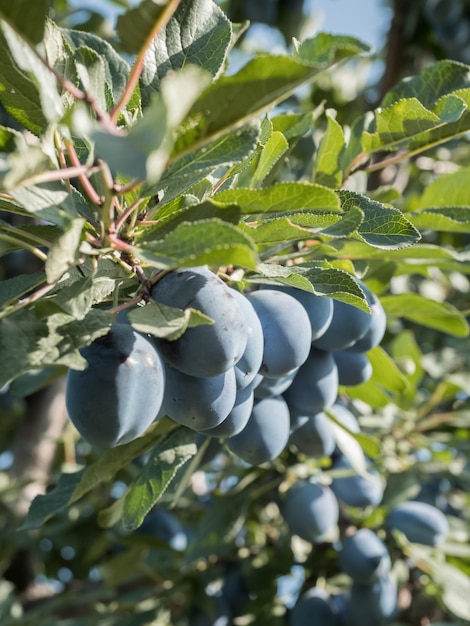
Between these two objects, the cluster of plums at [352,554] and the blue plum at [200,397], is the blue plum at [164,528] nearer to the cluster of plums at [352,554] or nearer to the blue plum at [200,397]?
→ the cluster of plums at [352,554]

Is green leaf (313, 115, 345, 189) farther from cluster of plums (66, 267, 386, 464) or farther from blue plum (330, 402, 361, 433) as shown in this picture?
blue plum (330, 402, 361, 433)

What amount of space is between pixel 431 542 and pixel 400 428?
0.29 m

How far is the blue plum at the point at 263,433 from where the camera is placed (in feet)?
2.65

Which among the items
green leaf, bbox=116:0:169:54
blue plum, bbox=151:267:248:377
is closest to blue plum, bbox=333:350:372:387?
blue plum, bbox=151:267:248:377

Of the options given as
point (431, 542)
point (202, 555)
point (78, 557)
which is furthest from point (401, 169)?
point (78, 557)

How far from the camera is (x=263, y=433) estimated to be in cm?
81

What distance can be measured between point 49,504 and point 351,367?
0.44 m

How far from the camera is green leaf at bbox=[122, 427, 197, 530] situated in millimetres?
741

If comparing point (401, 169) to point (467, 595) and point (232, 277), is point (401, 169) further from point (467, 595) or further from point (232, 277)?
point (232, 277)

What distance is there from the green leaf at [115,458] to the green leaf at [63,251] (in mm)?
348

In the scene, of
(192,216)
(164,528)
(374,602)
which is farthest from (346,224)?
(164,528)

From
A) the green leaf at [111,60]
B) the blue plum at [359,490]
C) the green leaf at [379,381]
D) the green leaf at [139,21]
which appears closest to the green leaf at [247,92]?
the green leaf at [139,21]

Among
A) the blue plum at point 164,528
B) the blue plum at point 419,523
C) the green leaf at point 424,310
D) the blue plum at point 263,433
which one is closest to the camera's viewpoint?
the blue plum at point 263,433

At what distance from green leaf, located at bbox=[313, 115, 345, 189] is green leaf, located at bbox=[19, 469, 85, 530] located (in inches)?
20.0
